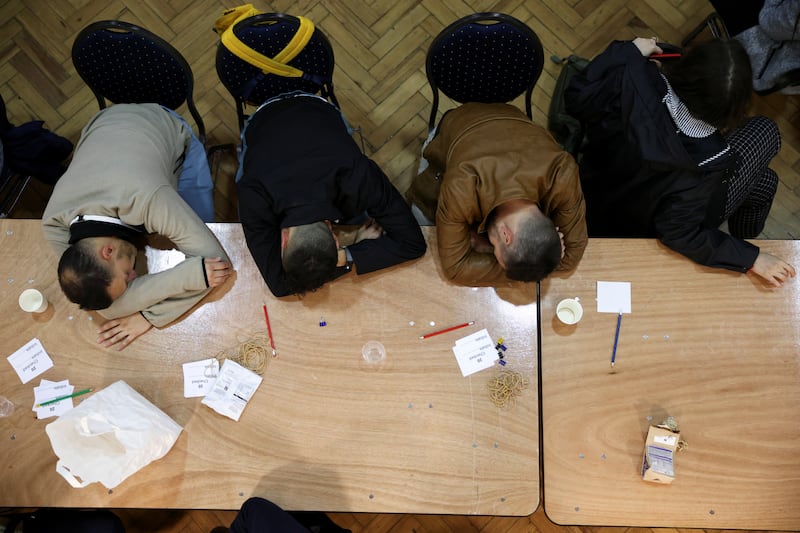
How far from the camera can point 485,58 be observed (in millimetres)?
2172

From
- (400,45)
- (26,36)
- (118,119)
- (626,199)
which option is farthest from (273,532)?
(26,36)

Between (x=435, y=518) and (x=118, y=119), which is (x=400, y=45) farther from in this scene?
(x=435, y=518)

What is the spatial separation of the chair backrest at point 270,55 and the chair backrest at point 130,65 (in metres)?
0.19

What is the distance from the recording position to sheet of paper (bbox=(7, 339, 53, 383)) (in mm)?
1899

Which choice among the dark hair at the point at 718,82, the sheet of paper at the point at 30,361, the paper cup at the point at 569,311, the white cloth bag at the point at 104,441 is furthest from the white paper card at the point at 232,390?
the dark hair at the point at 718,82

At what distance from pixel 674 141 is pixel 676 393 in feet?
2.87

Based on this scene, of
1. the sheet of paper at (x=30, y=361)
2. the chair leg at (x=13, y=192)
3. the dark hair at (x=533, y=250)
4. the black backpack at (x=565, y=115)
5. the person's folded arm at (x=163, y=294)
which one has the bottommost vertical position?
the black backpack at (x=565, y=115)

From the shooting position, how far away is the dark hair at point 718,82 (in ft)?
5.65

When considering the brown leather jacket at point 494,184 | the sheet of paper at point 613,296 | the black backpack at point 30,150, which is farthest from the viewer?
the black backpack at point 30,150

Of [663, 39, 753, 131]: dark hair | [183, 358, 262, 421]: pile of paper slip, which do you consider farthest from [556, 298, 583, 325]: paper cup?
→ [183, 358, 262, 421]: pile of paper slip

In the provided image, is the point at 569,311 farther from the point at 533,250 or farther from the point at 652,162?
the point at 652,162

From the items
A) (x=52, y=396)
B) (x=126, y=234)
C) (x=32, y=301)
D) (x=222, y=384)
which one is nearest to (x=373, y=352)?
(x=222, y=384)

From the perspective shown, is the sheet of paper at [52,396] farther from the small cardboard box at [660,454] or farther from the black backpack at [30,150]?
the small cardboard box at [660,454]

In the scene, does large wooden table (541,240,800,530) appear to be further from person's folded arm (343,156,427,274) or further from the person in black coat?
person's folded arm (343,156,427,274)
